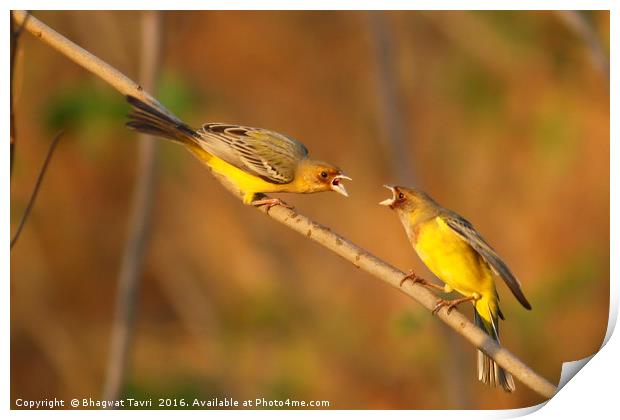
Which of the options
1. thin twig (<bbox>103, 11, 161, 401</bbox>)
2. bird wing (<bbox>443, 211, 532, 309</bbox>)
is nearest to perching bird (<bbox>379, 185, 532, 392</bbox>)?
bird wing (<bbox>443, 211, 532, 309</bbox>)

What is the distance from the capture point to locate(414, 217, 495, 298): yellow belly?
2088 mm

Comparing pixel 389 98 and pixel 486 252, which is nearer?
pixel 486 252

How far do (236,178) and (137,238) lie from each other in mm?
711

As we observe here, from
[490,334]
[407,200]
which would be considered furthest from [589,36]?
[490,334]

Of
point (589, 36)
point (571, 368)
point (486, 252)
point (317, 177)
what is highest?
point (589, 36)

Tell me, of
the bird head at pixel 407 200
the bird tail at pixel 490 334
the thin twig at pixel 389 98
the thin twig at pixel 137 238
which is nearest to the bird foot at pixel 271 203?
the bird head at pixel 407 200

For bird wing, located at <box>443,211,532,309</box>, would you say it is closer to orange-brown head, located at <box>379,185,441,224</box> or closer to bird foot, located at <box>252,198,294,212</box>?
orange-brown head, located at <box>379,185,441,224</box>

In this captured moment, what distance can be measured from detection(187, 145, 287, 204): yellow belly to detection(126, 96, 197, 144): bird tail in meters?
0.12

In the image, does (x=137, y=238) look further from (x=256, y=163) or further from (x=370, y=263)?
(x=370, y=263)

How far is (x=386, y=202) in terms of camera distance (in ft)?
7.09

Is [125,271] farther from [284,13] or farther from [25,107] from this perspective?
[284,13]

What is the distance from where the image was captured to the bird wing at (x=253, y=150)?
220 centimetres

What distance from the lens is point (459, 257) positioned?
82.4 inches

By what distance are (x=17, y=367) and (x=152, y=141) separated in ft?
2.64
